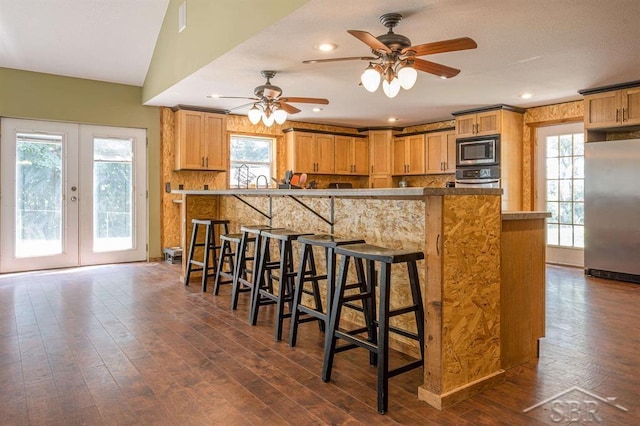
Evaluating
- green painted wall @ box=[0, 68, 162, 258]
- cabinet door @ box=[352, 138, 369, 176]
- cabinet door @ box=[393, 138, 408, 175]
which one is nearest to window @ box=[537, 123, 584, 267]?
cabinet door @ box=[393, 138, 408, 175]

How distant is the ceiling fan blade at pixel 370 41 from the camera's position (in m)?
2.83

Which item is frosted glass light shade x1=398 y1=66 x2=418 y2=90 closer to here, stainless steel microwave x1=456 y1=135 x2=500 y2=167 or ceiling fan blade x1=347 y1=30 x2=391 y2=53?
ceiling fan blade x1=347 y1=30 x2=391 y2=53

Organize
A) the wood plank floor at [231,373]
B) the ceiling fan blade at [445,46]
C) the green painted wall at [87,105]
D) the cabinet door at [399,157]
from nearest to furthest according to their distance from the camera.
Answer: the wood plank floor at [231,373], the ceiling fan blade at [445,46], the green painted wall at [87,105], the cabinet door at [399,157]

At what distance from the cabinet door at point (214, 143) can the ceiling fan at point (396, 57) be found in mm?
3666

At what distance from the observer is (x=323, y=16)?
3.21m

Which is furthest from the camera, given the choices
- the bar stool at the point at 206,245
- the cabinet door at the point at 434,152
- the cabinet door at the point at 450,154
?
the cabinet door at the point at 434,152

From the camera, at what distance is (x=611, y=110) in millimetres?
5352

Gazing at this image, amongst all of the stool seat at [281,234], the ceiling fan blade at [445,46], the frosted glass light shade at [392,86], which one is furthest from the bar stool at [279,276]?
the ceiling fan blade at [445,46]

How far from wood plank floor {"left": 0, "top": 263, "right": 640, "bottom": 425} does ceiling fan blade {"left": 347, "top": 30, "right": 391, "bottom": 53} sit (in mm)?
2052

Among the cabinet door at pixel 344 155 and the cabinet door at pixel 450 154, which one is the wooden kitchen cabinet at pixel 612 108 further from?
the cabinet door at pixel 344 155

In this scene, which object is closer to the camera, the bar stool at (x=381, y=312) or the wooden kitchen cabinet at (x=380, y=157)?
the bar stool at (x=381, y=312)

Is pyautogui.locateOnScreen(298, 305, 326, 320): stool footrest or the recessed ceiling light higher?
the recessed ceiling light

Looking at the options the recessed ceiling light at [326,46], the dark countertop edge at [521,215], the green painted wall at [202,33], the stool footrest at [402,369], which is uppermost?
the green painted wall at [202,33]

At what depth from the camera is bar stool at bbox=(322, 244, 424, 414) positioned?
2.12 meters
